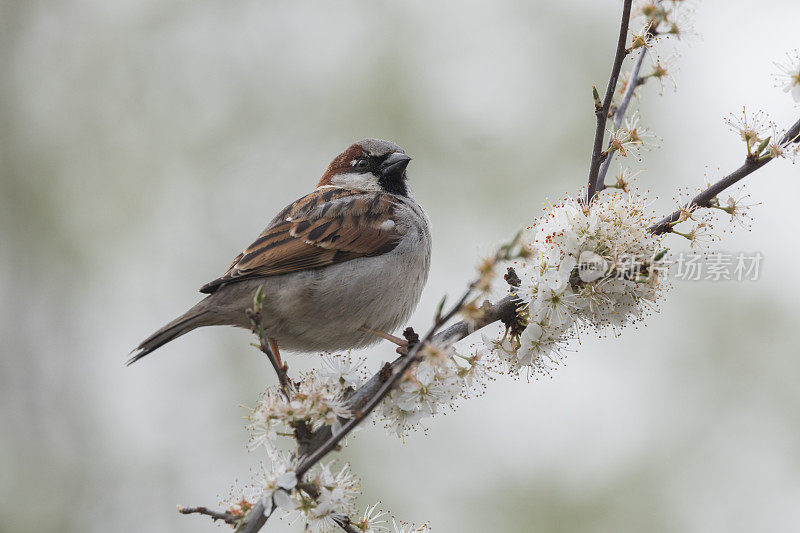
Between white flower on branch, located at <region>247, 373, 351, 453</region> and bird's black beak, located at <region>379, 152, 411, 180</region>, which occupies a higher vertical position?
bird's black beak, located at <region>379, 152, 411, 180</region>

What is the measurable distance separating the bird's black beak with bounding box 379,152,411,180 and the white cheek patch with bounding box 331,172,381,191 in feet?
0.30

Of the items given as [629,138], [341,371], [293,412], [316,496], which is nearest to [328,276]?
[341,371]

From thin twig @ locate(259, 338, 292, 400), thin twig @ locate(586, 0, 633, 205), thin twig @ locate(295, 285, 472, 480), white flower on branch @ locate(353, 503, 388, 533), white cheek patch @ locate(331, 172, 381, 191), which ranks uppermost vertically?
white cheek patch @ locate(331, 172, 381, 191)

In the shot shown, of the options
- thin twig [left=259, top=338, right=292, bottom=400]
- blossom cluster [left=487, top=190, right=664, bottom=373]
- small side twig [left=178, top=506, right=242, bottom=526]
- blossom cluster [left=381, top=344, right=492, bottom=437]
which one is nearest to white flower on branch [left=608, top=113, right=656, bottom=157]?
blossom cluster [left=487, top=190, right=664, bottom=373]

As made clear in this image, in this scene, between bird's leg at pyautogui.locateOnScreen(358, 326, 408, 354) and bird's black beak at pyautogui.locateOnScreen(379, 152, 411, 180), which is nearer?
bird's leg at pyautogui.locateOnScreen(358, 326, 408, 354)

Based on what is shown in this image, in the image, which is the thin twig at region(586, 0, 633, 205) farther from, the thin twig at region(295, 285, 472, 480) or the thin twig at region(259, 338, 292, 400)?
the thin twig at region(259, 338, 292, 400)

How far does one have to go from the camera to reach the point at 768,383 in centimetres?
888

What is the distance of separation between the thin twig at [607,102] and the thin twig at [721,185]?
330 mm

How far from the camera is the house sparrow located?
4.47m

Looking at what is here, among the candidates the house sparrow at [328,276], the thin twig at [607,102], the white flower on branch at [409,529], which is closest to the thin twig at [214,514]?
the white flower on branch at [409,529]

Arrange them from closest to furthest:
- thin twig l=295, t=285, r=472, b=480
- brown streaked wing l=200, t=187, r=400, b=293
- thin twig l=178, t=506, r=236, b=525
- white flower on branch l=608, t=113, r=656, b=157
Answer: thin twig l=295, t=285, r=472, b=480 < thin twig l=178, t=506, r=236, b=525 < white flower on branch l=608, t=113, r=656, b=157 < brown streaked wing l=200, t=187, r=400, b=293

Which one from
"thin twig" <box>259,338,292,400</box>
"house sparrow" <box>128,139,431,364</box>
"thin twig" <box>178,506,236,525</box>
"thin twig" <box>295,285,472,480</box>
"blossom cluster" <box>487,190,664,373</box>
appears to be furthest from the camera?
"house sparrow" <box>128,139,431,364</box>

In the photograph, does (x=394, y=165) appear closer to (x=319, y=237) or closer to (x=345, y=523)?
(x=319, y=237)

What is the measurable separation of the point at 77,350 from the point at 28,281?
1221 mm
